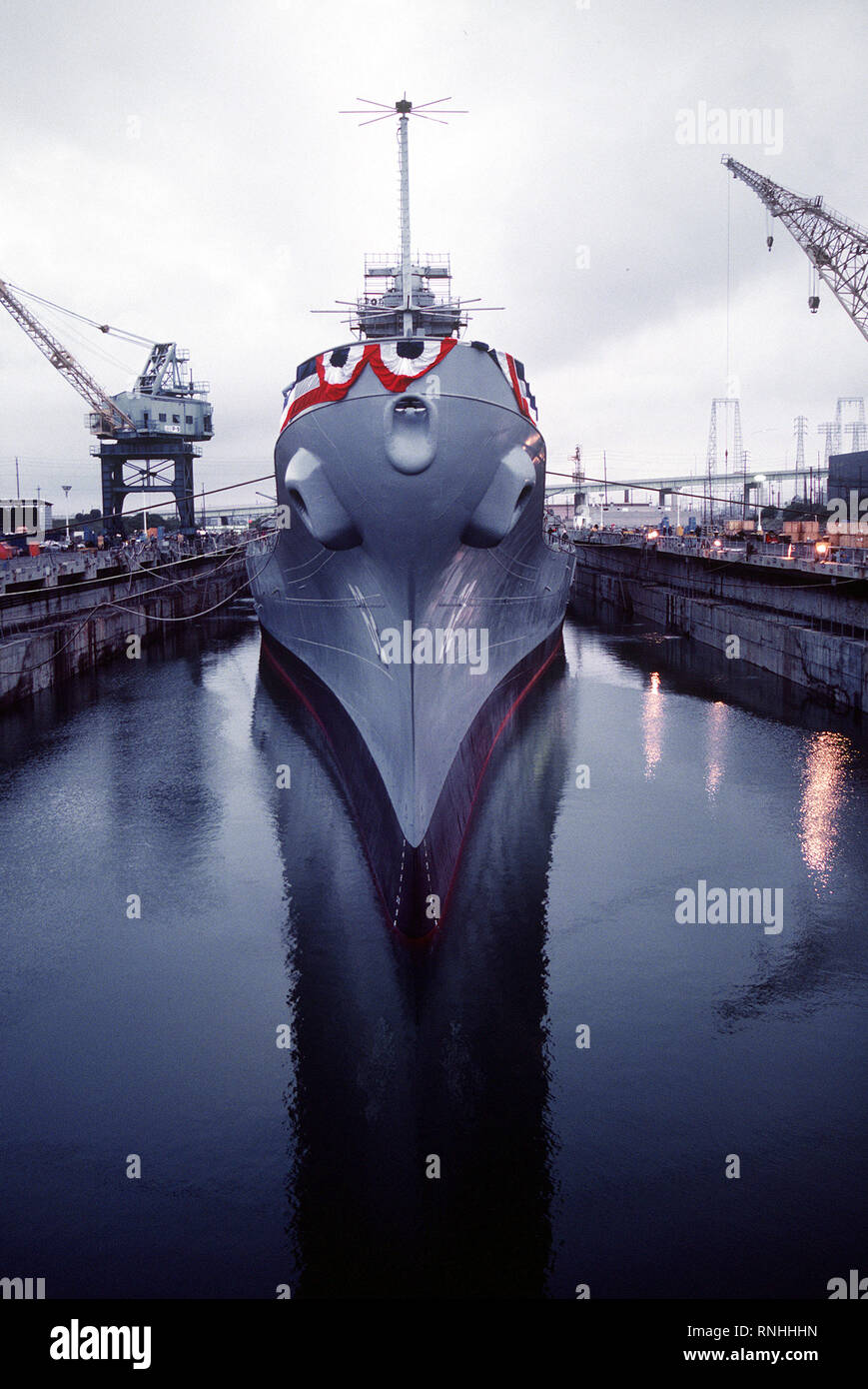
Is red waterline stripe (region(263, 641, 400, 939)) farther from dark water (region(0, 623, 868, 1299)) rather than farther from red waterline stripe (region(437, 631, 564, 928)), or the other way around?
red waterline stripe (region(437, 631, 564, 928))

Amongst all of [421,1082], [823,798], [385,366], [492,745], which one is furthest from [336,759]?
[421,1082]

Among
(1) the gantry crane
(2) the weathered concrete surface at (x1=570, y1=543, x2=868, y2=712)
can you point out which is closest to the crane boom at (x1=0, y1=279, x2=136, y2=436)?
(1) the gantry crane

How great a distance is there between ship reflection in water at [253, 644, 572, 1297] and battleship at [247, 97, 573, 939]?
675 mm

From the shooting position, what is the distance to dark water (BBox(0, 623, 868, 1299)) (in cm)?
724

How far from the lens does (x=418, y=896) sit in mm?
11836

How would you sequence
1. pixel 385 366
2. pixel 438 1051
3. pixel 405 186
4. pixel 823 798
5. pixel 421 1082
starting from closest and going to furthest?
pixel 421 1082 → pixel 438 1051 → pixel 385 366 → pixel 823 798 → pixel 405 186

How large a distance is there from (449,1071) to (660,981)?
347 centimetres

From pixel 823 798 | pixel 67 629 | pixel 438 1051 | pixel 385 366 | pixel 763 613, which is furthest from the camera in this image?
pixel 763 613

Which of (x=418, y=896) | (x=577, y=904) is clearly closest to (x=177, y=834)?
(x=418, y=896)

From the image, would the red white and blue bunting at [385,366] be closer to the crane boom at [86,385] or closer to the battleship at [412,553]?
the battleship at [412,553]

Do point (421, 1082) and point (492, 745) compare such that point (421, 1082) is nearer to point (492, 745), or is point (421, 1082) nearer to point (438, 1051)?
point (438, 1051)

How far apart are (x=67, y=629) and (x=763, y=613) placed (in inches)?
1134

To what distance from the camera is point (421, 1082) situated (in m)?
9.20
